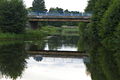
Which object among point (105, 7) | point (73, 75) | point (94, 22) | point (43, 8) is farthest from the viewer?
point (43, 8)

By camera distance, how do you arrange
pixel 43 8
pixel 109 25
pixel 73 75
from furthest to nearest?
1. pixel 43 8
2. pixel 109 25
3. pixel 73 75

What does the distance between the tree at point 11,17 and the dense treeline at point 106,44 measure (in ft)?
55.3

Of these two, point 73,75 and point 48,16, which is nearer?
point 73,75

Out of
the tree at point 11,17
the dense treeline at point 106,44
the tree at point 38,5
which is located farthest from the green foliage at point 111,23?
the tree at point 38,5

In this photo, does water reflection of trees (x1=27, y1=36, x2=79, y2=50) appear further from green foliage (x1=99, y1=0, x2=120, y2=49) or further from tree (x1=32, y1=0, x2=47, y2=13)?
tree (x1=32, y1=0, x2=47, y2=13)

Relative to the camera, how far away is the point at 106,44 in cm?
5572

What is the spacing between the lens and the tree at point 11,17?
79.2 m

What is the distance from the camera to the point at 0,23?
79750 millimetres

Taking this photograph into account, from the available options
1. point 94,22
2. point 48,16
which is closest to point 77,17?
point 48,16

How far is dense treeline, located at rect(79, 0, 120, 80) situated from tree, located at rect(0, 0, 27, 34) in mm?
16864

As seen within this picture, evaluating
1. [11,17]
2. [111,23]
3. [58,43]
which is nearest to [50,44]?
[58,43]

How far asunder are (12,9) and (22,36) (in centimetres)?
634

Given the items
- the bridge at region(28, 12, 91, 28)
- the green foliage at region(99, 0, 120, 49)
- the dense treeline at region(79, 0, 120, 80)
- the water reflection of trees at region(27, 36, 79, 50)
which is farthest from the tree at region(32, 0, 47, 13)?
the green foliage at region(99, 0, 120, 49)

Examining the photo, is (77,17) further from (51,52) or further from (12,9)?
(51,52)
